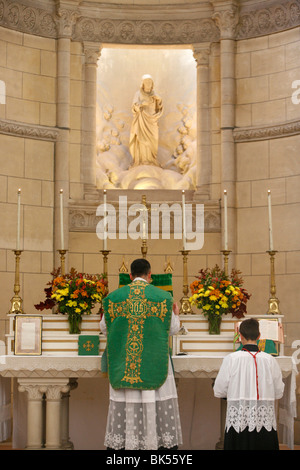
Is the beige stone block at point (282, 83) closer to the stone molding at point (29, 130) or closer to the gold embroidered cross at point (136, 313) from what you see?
the stone molding at point (29, 130)

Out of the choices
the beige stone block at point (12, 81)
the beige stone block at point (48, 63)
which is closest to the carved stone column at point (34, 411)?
the beige stone block at point (12, 81)

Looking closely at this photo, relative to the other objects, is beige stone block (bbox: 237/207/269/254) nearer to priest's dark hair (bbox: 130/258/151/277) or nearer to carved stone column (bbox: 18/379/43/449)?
carved stone column (bbox: 18/379/43/449)

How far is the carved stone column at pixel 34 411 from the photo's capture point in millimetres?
8141

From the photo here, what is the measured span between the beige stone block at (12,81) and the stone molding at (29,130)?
0.47 m

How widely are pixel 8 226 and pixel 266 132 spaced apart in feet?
12.9

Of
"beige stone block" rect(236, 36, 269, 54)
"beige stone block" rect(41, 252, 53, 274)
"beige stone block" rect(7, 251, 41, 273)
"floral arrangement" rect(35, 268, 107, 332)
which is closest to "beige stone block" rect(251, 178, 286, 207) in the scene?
"beige stone block" rect(236, 36, 269, 54)

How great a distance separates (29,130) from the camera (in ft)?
39.8

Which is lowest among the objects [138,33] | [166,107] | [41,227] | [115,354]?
[115,354]

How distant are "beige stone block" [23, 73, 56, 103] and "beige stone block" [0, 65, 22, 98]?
0.08 m

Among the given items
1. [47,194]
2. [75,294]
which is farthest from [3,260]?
[75,294]

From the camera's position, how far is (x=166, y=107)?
43.7 ft
